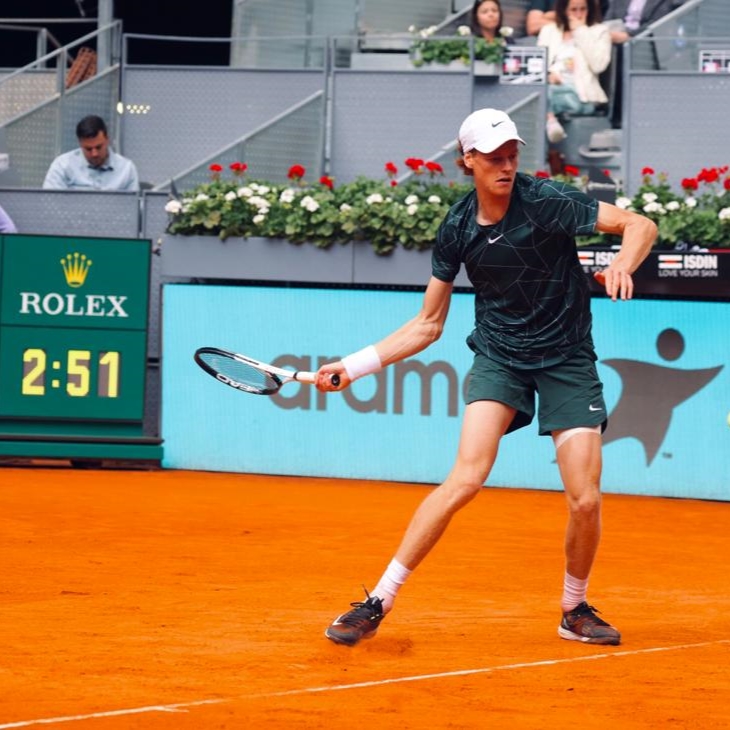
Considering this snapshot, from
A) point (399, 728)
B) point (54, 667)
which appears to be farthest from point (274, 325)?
point (399, 728)

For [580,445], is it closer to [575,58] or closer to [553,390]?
[553,390]

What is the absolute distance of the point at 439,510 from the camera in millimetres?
5699

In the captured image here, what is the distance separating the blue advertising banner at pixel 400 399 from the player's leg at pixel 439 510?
5665 millimetres

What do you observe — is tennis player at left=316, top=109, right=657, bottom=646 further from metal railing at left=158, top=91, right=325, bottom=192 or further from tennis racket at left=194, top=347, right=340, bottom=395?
metal railing at left=158, top=91, right=325, bottom=192

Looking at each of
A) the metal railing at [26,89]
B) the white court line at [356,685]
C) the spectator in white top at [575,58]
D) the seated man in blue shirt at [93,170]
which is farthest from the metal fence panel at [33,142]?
the white court line at [356,685]

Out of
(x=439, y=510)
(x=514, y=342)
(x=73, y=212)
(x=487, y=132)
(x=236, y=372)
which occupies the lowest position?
(x=439, y=510)

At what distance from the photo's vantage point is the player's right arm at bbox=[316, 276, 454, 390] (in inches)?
229

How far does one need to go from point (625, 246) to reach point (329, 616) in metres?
2.10

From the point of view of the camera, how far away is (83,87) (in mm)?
15047

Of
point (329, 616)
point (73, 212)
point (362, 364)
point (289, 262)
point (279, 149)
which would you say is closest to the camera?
point (362, 364)

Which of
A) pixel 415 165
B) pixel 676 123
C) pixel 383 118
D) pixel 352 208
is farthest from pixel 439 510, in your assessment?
pixel 383 118

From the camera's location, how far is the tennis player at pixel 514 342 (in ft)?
18.5

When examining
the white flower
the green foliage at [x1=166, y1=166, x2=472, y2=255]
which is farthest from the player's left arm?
the white flower

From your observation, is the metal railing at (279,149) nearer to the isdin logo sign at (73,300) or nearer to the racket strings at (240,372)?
the isdin logo sign at (73,300)
